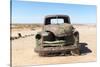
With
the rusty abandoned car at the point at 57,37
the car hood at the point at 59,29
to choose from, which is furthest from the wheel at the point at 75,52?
the car hood at the point at 59,29

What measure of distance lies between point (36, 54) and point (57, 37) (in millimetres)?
378

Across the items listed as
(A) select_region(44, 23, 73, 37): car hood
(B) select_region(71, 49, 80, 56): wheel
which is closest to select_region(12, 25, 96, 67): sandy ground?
(B) select_region(71, 49, 80, 56): wheel

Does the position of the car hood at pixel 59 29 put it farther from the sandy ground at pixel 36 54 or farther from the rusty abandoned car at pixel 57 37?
the sandy ground at pixel 36 54

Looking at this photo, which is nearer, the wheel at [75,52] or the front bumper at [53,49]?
the front bumper at [53,49]

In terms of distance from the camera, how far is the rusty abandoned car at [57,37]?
8.39 ft

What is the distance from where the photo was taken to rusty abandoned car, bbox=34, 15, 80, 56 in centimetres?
256

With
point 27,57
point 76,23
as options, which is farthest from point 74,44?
point 27,57

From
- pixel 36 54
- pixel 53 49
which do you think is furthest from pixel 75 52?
pixel 36 54

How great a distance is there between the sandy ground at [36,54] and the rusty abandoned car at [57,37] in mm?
71

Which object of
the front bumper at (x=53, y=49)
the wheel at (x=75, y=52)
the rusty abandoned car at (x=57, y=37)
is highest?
the rusty abandoned car at (x=57, y=37)

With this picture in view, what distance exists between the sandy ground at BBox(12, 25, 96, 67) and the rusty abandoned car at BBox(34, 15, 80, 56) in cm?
7

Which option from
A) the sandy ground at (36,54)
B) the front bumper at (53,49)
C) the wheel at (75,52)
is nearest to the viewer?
the sandy ground at (36,54)
